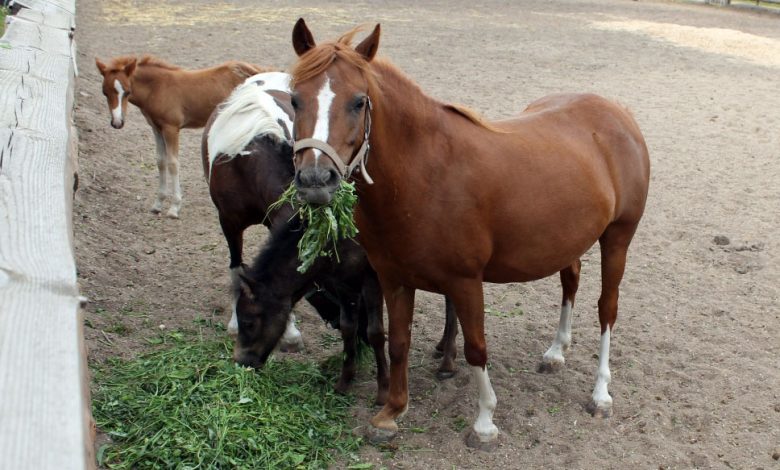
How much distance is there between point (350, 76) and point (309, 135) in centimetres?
31

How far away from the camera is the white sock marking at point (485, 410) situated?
374cm

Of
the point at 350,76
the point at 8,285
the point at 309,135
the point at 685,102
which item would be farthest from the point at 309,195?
the point at 685,102

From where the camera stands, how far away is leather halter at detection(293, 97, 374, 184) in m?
2.64

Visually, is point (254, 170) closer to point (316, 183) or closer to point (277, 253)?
point (277, 253)

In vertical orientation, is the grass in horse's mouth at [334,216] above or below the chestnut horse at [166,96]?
above

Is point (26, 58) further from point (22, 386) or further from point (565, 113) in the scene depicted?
point (22, 386)

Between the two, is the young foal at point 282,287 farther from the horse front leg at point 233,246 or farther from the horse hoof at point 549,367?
the horse hoof at point 549,367

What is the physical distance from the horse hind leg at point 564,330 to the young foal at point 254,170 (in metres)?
0.60

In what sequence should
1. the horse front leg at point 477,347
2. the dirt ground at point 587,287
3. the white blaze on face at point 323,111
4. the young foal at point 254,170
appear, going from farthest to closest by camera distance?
the young foal at point 254,170
the dirt ground at point 587,287
the horse front leg at point 477,347
the white blaze on face at point 323,111

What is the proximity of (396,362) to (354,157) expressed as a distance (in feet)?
4.48

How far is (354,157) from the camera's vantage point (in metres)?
2.88

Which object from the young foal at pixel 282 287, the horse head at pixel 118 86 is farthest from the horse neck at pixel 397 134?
the horse head at pixel 118 86

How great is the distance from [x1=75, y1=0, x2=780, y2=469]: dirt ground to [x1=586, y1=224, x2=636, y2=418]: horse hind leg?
0.12 meters

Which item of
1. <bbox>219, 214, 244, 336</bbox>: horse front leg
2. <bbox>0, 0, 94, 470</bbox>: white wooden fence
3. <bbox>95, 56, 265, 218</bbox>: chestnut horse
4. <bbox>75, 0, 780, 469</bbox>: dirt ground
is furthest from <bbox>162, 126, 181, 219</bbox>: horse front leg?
<bbox>0, 0, 94, 470</bbox>: white wooden fence
